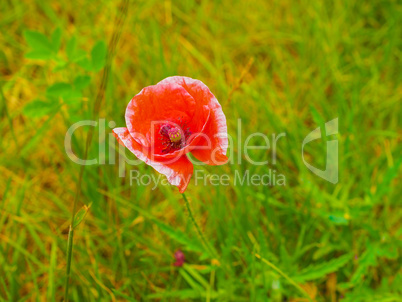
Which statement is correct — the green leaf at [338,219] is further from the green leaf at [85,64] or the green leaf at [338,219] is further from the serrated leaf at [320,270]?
the green leaf at [85,64]

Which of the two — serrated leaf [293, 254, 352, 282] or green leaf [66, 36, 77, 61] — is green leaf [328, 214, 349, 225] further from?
green leaf [66, 36, 77, 61]

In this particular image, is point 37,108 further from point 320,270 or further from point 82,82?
point 320,270

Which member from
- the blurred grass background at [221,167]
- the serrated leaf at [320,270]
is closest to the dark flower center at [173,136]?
the blurred grass background at [221,167]

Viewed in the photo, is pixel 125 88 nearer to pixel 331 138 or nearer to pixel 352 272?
pixel 331 138

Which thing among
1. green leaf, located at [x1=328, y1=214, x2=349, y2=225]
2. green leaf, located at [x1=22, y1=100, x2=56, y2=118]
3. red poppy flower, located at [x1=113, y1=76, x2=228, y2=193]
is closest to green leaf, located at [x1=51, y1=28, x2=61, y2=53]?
green leaf, located at [x1=22, y1=100, x2=56, y2=118]

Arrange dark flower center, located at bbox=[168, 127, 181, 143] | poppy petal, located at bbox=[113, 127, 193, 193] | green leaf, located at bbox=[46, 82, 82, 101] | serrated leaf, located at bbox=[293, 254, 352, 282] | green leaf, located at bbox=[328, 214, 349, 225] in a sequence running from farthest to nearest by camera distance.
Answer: green leaf, located at bbox=[46, 82, 82, 101]
green leaf, located at bbox=[328, 214, 349, 225]
serrated leaf, located at bbox=[293, 254, 352, 282]
dark flower center, located at bbox=[168, 127, 181, 143]
poppy petal, located at bbox=[113, 127, 193, 193]

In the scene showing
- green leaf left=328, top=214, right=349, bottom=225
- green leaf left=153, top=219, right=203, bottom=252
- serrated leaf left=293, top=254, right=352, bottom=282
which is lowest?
serrated leaf left=293, top=254, right=352, bottom=282

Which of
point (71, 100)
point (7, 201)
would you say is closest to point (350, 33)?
point (71, 100)

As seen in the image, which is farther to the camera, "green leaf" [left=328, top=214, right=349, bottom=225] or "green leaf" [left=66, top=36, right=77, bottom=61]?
"green leaf" [left=66, top=36, right=77, bottom=61]
